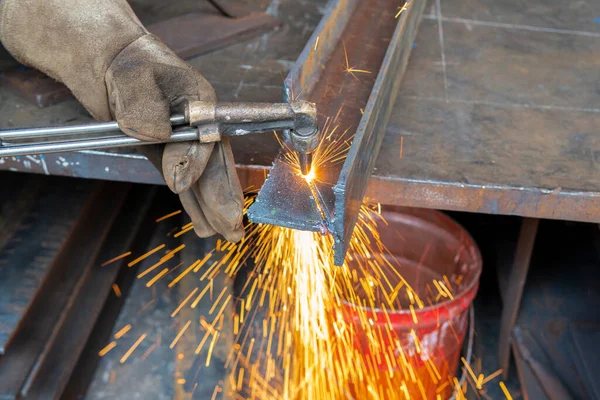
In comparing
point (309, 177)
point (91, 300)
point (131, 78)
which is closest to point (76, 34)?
point (131, 78)

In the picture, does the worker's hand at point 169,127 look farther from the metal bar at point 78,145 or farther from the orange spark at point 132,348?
the orange spark at point 132,348

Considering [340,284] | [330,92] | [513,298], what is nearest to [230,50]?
[330,92]

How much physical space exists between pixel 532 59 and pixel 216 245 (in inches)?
57.3

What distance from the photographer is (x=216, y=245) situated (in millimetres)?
2600

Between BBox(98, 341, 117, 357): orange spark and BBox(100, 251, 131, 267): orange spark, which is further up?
BBox(100, 251, 131, 267): orange spark

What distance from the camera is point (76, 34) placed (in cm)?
153

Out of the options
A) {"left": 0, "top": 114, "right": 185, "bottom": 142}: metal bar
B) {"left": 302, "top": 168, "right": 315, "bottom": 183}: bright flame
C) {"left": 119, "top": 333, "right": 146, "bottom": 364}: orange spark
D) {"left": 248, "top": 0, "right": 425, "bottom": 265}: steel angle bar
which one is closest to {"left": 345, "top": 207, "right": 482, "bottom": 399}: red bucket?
{"left": 248, "top": 0, "right": 425, "bottom": 265}: steel angle bar

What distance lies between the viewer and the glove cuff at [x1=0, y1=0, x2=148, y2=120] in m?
1.52

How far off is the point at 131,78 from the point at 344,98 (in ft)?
1.94

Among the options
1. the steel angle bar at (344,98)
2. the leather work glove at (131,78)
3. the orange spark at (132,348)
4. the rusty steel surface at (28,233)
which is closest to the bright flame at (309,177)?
the steel angle bar at (344,98)

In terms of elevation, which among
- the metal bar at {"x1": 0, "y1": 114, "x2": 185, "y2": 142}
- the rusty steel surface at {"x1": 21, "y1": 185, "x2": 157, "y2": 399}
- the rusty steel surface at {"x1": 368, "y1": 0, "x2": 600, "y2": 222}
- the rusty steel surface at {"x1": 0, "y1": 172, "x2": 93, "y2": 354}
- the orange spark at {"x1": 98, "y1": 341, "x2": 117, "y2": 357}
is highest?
the metal bar at {"x1": 0, "y1": 114, "x2": 185, "y2": 142}

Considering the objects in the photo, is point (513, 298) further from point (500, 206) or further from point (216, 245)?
point (216, 245)

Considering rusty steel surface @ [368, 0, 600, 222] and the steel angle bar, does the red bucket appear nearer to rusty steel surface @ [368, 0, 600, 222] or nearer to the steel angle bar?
rusty steel surface @ [368, 0, 600, 222]

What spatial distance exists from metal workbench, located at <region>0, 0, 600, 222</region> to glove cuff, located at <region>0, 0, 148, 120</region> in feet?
0.79
